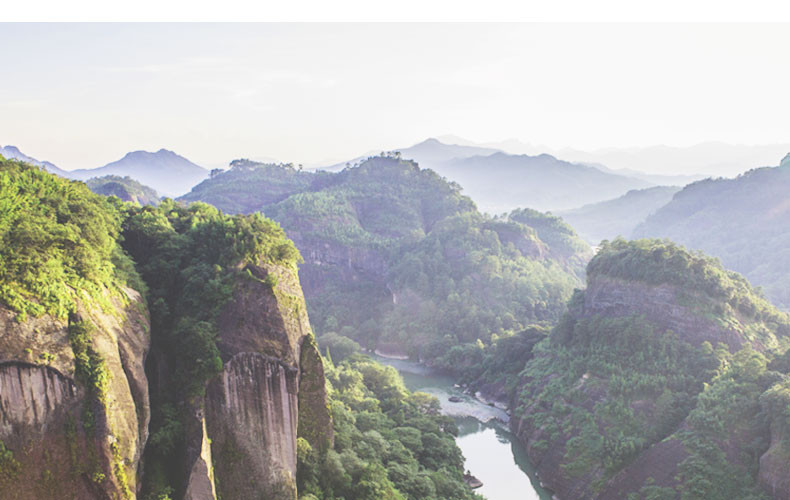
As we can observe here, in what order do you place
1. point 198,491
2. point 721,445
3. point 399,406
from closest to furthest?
point 198,491
point 721,445
point 399,406

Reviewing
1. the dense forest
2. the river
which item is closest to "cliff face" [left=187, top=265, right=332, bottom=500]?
the dense forest

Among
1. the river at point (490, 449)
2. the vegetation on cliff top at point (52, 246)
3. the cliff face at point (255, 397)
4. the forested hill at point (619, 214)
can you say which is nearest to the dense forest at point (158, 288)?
the vegetation on cliff top at point (52, 246)

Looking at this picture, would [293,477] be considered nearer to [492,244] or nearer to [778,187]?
[492,244]

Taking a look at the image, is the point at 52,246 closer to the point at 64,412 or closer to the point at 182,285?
the point at 64,412

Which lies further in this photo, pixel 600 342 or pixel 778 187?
pixel 778 187

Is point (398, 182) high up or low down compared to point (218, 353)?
up

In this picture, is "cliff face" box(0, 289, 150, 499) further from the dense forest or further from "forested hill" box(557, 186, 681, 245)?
"forested hill" box(557, 186, 681, 245)

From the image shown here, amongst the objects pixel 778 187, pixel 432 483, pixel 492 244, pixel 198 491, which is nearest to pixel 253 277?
pixel 198 491
